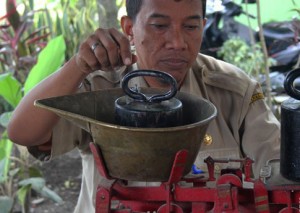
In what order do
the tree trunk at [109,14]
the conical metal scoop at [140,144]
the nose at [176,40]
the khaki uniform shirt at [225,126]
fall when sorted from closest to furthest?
1. the conical metal scoop at [140,144]
2. the nose at [176,40]
3. the khaki uniform shirt at [225,126]
4. the tree trunk at [109,14]

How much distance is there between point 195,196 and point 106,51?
1.51 ft

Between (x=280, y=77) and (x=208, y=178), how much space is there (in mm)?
2706

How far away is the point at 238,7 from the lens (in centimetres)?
502

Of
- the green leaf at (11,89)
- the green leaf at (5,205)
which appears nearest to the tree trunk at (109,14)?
the green leaf at (11,89)

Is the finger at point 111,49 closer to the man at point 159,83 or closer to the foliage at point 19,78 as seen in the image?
the man at point 159,83

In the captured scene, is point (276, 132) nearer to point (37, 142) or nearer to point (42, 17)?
point (37, 142)

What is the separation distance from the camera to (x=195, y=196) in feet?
3.98

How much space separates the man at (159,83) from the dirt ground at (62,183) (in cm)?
182

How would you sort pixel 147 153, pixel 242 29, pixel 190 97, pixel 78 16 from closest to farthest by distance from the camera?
1. pixel 147 153
2. pixel 190 97
3. pixel 78 16
4. pixel 242 29

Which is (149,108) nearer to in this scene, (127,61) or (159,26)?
(127,61)

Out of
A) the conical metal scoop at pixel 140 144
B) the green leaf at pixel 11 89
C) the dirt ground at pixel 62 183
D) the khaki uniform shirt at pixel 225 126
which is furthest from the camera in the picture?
the dirt ground at pixel 62 183

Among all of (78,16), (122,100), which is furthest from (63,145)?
(78,16)

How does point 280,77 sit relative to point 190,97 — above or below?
below

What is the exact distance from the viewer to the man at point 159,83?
1.48 meters
